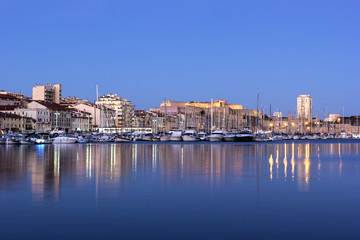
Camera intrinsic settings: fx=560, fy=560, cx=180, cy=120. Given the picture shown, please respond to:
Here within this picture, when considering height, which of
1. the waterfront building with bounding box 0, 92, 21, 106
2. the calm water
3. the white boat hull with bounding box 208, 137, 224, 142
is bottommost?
the calm water

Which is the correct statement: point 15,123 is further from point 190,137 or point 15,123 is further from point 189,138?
point 189,138

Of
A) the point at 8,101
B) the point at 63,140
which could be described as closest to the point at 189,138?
the point at 63,140

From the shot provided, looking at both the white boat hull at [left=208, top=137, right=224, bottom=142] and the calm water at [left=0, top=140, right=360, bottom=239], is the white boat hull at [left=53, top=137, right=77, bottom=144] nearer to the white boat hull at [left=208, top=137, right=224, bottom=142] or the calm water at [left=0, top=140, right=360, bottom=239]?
the white boat hull at [left=208, top=137, right=224, bottom=142]

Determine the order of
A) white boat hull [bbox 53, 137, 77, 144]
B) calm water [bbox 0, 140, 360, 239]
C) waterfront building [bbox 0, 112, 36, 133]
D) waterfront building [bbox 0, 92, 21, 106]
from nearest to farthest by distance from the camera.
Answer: calm water [bbox 0, 140, 360, 239] → white boat hull [bbox 53, 137, 77, 144] → waterfront building [bbox 0, 112, 36, 133] → waterfront building [bbox 0, 92, 21, 106]

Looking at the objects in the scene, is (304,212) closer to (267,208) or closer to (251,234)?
(267,208)

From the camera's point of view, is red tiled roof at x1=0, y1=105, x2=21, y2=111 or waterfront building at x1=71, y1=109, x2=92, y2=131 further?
waterfront building at x1=71, y1=109, x2=92, y2=131

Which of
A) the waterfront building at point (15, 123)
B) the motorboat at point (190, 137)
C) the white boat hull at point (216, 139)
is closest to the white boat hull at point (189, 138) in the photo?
the motorboat at point (190, 137)

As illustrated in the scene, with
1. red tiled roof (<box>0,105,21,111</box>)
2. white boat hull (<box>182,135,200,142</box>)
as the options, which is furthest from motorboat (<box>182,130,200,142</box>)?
red tiled roof (<box>0,105,21,111</box>)

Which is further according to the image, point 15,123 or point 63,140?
point 15,123

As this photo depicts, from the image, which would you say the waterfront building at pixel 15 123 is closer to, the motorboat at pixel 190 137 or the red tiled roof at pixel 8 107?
the red tiled roof at pixel 8 107

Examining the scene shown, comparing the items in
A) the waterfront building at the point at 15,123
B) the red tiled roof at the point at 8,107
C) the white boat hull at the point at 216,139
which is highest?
the red tiled roof at the point at 8,107

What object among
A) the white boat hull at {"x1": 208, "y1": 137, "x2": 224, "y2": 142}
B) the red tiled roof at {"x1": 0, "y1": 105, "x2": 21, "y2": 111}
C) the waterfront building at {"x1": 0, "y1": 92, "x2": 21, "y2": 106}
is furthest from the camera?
the waterfront building at {"x1": 0, "y1": 92, "x2": 21, "y2": 106}

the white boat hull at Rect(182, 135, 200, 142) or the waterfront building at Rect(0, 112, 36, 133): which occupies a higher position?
the waterfront building at Rect(0, 112, 36, 133)

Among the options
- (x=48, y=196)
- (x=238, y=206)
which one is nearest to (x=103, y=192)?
(x=48, y=196)
